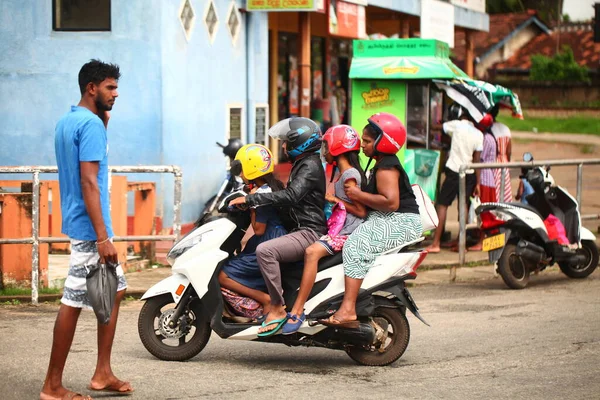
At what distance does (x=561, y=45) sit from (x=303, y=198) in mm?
49238

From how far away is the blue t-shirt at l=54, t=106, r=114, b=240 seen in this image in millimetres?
5816

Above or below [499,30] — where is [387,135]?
below

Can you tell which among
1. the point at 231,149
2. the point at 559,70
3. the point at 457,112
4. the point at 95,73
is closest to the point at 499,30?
the point at 559,70

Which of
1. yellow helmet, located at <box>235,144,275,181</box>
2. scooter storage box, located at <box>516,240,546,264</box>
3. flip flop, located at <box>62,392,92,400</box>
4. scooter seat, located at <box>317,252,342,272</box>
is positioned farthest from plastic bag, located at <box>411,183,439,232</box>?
scooter storage box, located at <box>516,240,546,264</box>

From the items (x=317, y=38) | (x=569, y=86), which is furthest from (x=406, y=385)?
(x=569, y=86)

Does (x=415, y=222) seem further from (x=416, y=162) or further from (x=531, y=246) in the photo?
(x=416, y=162)

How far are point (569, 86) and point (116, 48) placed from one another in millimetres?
37436

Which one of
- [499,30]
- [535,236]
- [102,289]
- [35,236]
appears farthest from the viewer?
[499,30]

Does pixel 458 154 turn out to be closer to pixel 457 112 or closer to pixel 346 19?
pixel 457 112

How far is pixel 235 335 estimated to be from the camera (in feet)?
22.9

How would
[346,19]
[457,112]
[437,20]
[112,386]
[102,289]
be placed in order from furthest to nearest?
1. [437,20]
2. [346,19]
3. [457,112]
4. [112,386]
5. [102,289]

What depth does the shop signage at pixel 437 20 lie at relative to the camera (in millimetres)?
19753

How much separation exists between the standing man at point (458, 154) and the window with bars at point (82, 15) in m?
4.46

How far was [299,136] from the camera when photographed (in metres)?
7.06
